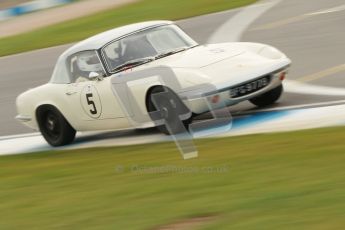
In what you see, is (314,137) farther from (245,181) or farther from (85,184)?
(85,184)

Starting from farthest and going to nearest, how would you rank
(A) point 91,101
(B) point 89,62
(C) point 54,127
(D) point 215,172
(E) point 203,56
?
1. (C) point 54,127
2. (B) point 89,62
3. (A) point 91,101
4. (E) point 203,56
5. (D) point 215,172

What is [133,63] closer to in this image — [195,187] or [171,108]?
[171,108]

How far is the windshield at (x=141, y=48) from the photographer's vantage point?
10008mm

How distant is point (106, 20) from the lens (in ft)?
71.4

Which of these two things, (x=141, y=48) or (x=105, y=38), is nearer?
(x=141, y=48)

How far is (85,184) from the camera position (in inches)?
302

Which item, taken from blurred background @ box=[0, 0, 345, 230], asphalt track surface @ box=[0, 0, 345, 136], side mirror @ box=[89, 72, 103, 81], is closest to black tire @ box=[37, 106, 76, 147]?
blurred background @ box=[0, 0, 345, 230]

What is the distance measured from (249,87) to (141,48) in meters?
1.56

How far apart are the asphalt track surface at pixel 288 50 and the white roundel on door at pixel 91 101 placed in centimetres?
175

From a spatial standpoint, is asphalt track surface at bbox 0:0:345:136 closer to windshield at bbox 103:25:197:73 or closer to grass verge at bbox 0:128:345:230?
windshield at bbox 103:25:197:73

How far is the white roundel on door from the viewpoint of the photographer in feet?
32.5

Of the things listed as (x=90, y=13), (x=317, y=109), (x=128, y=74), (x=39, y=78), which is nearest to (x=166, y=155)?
(x=128, y=74)

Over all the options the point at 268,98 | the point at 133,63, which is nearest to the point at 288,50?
the point at 268,98

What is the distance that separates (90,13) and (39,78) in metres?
8.28
